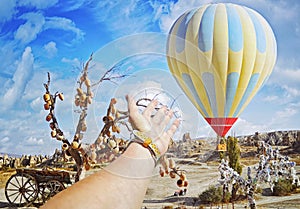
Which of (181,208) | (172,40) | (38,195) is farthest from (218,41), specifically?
(172,40)

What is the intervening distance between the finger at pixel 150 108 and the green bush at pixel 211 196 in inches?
290

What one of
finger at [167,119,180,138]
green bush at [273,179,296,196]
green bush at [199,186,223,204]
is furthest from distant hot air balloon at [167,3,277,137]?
finger at [167,119,180,138]

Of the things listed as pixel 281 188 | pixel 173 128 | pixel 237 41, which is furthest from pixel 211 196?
pixel 173 128

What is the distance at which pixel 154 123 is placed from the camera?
628 mm

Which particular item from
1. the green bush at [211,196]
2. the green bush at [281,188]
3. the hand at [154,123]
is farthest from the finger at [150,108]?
the green bush at [281,188]

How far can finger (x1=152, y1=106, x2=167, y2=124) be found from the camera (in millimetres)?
631

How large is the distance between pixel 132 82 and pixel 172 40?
0.12 meters

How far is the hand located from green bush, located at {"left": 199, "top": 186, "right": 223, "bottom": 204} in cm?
737

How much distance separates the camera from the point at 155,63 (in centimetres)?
69

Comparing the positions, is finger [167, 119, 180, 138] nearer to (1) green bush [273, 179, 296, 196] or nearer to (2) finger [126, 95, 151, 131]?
(2) finger [126, 95, 151, 131]

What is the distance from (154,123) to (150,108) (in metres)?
0.03

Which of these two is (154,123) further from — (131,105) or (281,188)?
(281,188)

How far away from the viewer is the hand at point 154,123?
618 millimetres

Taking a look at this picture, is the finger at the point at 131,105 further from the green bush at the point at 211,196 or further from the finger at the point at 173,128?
the green bush at the point at 211,196
